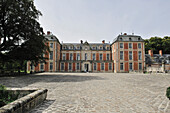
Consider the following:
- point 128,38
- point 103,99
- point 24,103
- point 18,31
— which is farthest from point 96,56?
point 24,103

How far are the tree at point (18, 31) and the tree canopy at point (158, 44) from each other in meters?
39.3

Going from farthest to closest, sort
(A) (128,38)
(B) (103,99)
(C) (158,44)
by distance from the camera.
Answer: (C) (158,44) < (A) (128,38) < (B) (103,99)

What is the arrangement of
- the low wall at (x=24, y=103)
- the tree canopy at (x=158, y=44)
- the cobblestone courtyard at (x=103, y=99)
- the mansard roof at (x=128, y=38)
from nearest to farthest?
the low wall at (x=24, y=103), the cobblestone courtyard at (x=103, y=99), the mansard roof at (x=128, y=38), the tree canopy at (x=158, y=44)

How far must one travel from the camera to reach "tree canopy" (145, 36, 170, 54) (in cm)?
4112

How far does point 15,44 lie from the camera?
15172 mm

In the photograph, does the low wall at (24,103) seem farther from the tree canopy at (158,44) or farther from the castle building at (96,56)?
the tree canopy at (158,44)

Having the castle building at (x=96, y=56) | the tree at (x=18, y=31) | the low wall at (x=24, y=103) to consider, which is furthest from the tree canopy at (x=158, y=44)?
the low wall at (x=24, y=103)

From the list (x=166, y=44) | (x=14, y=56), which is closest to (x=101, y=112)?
(x=14, y=56)

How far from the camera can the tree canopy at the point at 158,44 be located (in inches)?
1619

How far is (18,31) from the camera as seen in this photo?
1452cm

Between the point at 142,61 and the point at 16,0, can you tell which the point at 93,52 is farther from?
the point at 16,0

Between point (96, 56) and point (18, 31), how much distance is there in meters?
24.2

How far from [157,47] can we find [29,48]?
4203 centimetres

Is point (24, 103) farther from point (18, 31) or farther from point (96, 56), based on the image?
point (96, 56)
